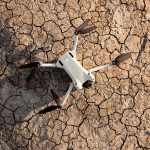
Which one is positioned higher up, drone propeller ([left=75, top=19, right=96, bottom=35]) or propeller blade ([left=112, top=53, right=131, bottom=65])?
drone propeller ([left=75, top=19, right=96, bottom=35])


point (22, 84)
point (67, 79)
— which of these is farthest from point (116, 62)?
point (22, 84)

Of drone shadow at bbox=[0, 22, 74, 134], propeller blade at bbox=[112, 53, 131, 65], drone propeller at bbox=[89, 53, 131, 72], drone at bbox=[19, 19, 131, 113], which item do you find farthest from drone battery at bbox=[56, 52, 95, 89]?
propeller blade at bbox=[112, 53, 131, 65]

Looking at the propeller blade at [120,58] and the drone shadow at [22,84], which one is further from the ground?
the drone shadow at [22,84]

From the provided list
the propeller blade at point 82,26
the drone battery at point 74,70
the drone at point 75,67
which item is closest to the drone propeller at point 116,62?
the drone at point 75,67

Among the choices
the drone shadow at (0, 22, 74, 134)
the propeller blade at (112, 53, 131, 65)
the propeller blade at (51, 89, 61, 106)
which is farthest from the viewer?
the drone shadow at (0, 22, 74, 134)

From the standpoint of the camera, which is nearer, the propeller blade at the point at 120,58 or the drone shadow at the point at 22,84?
the propeller blade at the point at 120,58

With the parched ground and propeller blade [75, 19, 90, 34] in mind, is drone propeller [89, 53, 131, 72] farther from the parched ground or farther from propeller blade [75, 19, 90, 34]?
propeller blade [75, 19, 90, 34]

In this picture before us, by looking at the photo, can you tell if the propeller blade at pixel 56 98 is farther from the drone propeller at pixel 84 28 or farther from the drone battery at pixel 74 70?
the drone propeller at pixel 84 28
